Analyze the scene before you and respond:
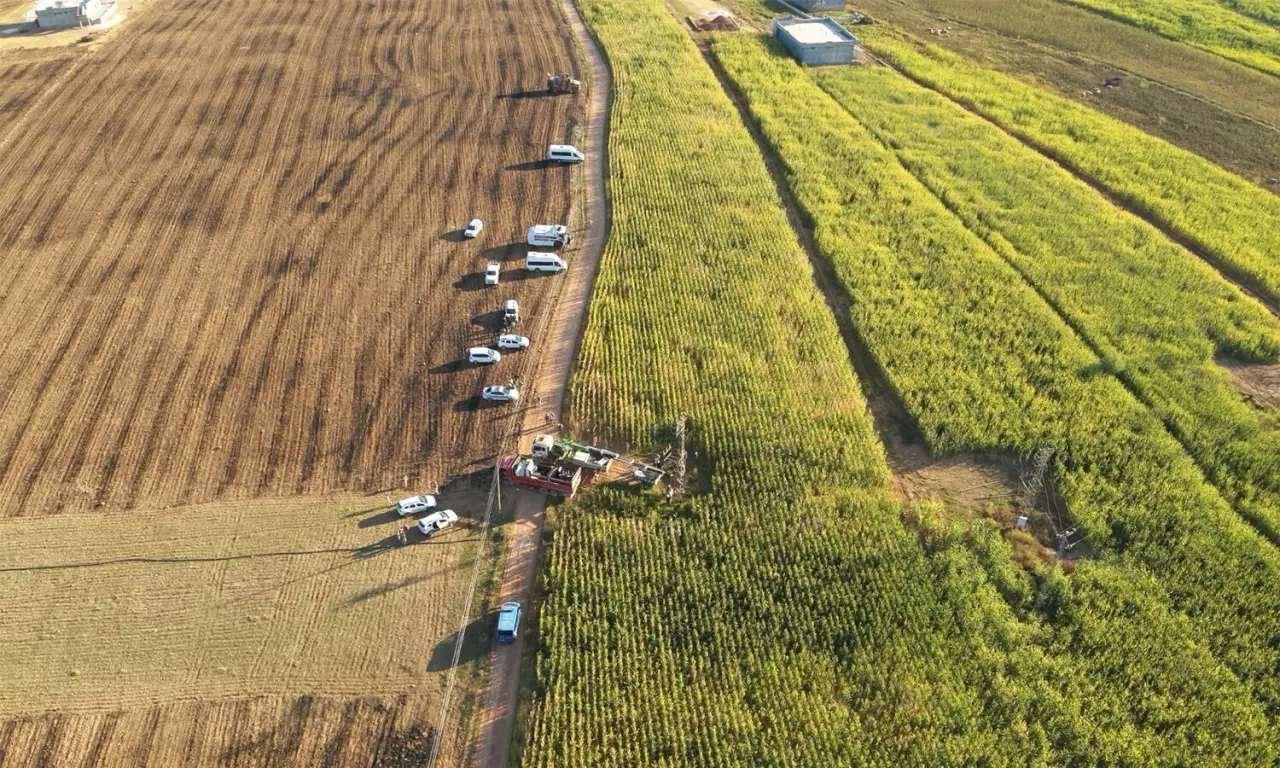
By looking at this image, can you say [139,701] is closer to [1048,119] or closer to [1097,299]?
[1097,299]

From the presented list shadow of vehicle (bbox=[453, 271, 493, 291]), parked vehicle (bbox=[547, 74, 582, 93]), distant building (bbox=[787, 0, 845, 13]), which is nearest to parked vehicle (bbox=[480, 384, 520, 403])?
shadow of vehicle (bbox=[453, 271, 493, 291])

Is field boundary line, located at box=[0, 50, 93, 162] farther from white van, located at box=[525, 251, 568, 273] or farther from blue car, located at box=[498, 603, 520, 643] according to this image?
blue car, located at box=[498, 603, 520, 643]

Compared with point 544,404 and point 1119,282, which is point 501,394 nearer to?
point 544,404

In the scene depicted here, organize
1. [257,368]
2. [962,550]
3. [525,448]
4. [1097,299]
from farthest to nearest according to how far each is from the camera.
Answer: [1097,299] → [257,368] → [525,448] → [962,550]

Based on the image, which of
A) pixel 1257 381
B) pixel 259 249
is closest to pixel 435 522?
pixel 259 249

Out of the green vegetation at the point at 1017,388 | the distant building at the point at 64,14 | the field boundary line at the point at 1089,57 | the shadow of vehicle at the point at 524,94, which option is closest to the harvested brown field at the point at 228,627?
the green vegetation at the point at 1017,388

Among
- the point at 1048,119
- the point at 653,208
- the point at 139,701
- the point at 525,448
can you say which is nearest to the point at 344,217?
the point at 653,208
